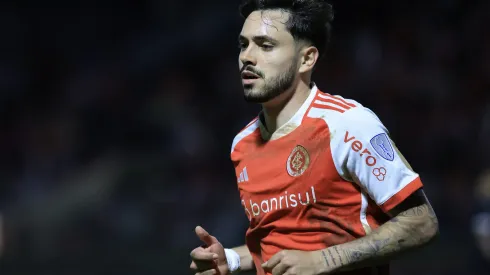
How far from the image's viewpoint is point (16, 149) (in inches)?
332

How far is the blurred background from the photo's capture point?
743cm

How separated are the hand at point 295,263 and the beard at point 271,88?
0.68 meters

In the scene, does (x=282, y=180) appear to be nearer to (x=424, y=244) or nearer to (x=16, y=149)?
(x=424, y=244)

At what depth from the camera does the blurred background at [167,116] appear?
743 cm

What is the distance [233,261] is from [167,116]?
5.02 meters

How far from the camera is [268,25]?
10.9 ft

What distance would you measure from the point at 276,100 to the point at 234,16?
579 cm

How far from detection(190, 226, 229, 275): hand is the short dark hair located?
0.87 metres

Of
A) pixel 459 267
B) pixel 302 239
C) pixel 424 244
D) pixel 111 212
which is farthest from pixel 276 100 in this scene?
pixel 111 212

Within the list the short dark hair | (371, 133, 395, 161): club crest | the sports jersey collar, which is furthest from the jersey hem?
the short dark hair

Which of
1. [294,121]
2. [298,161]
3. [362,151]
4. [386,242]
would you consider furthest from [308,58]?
[386,242]

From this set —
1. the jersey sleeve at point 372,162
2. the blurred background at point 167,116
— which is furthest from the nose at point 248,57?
the blurred background at point 167,116

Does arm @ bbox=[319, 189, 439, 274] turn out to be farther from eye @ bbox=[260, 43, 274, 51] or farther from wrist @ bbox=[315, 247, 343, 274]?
eye @ bbox=[260, 43, 274, 51]

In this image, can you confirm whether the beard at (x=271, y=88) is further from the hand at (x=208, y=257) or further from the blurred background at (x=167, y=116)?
the blurred background at (x=167, y=116)
